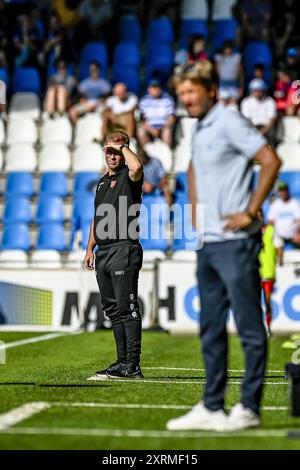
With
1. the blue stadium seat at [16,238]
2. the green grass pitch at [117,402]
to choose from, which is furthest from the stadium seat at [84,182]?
the green grass pitch at [117,402]

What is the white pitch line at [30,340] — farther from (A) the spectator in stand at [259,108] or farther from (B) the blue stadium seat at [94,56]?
(B) the blue stadium seat at [94,56]

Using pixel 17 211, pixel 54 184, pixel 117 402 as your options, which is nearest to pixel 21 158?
pixel 54 184

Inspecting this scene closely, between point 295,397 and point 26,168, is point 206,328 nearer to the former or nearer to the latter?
point 295,397

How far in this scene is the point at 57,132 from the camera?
72.6 feet

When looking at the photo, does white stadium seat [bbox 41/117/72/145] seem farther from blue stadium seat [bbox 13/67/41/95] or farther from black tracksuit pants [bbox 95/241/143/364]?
black tracksuit pants [bbox 95/241/143/364]

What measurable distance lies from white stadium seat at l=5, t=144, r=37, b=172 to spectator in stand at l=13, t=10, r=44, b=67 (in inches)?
108

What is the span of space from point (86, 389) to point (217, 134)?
2857 mm

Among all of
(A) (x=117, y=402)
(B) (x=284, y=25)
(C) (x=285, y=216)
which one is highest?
(B) (x=284, y=25)

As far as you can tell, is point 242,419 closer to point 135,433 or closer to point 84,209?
point 135,433

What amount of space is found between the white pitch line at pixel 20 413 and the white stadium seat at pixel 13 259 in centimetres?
1135

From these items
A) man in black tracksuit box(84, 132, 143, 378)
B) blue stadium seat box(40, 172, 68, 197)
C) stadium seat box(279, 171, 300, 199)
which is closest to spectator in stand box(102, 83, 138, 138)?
blue stadium seat box(40, 172, 68, 197)

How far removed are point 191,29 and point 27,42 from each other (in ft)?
12.9

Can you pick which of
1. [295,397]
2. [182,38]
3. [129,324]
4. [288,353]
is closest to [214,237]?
[295,397]

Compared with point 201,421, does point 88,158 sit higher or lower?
higher
